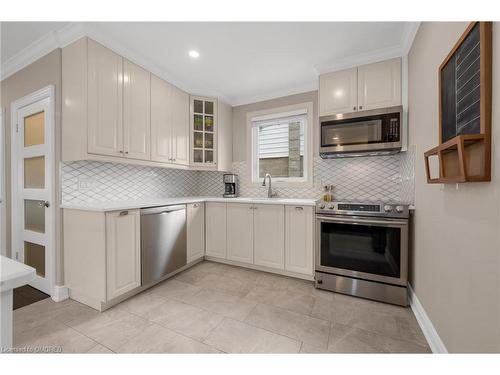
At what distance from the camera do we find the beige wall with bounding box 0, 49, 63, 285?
1981 millimetres

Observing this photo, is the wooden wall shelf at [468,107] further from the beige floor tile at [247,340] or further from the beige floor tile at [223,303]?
the beige floor tile at [223,303]

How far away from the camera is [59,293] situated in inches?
76.7

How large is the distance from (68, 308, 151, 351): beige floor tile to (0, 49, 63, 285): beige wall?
2.14ft

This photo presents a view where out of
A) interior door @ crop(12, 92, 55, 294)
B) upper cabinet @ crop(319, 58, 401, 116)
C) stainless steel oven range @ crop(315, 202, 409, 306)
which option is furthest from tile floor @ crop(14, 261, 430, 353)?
upper cabinet @ crop(319, 58, 401, 116)

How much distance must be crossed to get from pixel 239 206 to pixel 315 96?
185 cm

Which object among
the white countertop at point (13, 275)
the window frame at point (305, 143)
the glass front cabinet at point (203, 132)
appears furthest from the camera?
the glass front cabinet at point (203, 132)

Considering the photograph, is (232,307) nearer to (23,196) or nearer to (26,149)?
(23,196)

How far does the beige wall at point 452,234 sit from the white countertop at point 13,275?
5.39 feet

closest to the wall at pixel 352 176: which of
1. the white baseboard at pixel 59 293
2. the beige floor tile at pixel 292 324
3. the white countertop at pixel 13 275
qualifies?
the beige floor tile at pixel 292 324

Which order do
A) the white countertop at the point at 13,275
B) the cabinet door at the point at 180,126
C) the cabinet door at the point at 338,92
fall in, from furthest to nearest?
the cabinet door at the point at 180,126 < the cabinet door at the point at 338,92 < the white countertop at the point at 13,275

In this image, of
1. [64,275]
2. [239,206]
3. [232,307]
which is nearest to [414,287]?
[232,307]

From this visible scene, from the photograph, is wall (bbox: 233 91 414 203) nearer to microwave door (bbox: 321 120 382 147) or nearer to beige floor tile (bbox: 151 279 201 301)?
microwave door (bbox: 321 120 382 147)

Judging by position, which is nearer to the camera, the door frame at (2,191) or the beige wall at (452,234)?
the beige wall at (452,234)

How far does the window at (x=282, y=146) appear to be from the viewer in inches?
118
